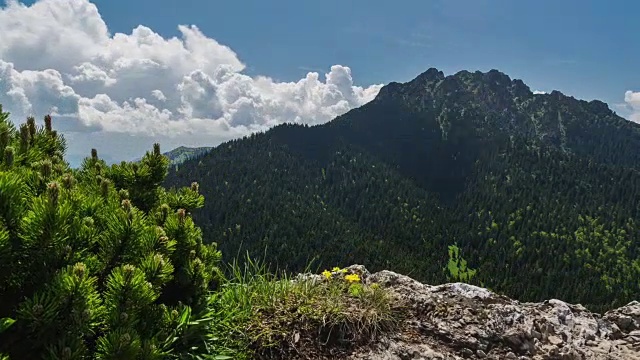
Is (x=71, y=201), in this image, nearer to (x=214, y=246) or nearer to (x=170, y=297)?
(x=170, y=297)

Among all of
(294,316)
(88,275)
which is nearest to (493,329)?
(294,316)

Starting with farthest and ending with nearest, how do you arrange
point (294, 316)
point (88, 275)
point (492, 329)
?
point (492, 329)
point (294, 316)
point (88, 275)

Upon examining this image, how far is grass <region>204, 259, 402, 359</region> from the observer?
4.59 m

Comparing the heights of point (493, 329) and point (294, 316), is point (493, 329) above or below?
below

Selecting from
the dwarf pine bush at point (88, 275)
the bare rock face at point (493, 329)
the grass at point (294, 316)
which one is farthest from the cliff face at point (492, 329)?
the dwarf pine bush at point (88, 275)

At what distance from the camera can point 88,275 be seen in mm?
2846

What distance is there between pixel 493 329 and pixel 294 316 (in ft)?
8.79

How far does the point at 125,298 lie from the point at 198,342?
1250 millimetres

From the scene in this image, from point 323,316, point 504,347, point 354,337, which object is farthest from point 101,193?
point 504,347

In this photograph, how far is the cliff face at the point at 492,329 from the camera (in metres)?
5.23

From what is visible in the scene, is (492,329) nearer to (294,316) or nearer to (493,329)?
(493,329)

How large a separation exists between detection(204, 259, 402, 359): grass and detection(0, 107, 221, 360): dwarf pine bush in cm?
69

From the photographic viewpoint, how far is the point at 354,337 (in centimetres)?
507

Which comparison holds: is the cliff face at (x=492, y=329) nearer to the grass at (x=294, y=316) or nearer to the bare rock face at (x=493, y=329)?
the bare rock face at (x=493, y=329)
